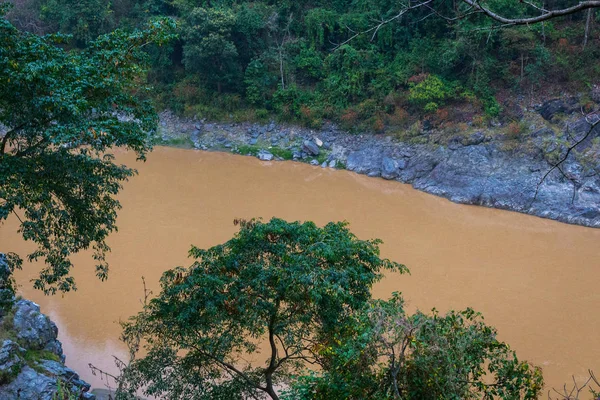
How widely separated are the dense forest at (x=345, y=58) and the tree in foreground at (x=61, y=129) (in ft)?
24.9

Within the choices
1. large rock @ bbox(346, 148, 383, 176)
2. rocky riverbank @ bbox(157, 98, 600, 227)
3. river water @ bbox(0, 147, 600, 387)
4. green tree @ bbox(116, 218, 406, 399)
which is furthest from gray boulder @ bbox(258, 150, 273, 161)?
green tree @ bbox(116, 218, 406, 399)

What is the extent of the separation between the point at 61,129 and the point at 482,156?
968 cm

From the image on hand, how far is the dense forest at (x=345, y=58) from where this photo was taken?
12562 mm

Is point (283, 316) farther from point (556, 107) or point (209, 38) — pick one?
point (209, 38)

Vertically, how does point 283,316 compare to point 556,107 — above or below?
below

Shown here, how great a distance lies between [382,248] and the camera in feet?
31.6

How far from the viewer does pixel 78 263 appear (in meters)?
8.90

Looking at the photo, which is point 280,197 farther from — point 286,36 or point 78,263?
point 286,36

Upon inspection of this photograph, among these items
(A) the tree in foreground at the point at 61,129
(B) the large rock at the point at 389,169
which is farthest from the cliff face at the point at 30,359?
(B) the large rock at the point at 389,169

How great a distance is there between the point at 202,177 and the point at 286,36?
5.35m

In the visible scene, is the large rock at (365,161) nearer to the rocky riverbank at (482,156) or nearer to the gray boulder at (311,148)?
the rocky riverbank at (482,156)

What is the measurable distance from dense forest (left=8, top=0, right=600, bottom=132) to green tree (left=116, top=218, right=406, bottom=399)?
832 centimetres

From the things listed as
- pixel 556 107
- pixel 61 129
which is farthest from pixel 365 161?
pixel 61 129

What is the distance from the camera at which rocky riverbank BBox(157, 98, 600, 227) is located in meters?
10.9
